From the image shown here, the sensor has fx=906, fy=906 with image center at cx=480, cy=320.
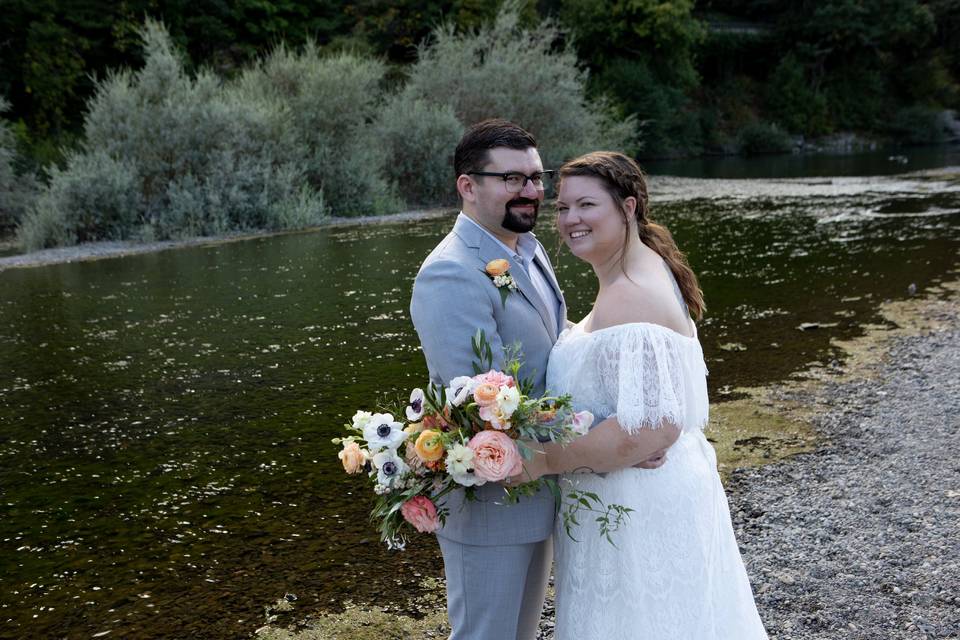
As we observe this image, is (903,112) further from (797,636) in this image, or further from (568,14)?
(797,636)

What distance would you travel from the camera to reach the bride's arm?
9.70 feet

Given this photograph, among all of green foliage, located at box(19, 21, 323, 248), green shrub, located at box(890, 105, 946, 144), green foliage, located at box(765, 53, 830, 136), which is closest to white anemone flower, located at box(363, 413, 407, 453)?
green foliage, located at box(19, 21, 323, 248)

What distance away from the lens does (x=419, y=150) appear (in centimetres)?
2948

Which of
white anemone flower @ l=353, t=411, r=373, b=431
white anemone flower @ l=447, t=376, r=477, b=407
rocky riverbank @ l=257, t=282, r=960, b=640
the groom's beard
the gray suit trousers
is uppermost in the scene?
the groom's beard

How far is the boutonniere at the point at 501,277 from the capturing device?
3055 millimetres

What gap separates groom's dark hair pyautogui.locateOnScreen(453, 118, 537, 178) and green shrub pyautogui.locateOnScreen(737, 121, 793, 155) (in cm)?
5373

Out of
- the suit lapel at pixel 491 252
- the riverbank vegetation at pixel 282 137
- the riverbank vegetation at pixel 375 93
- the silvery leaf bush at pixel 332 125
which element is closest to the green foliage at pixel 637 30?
the riverbank vegetation at pixel 375 93

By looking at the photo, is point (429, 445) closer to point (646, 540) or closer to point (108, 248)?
point (646, 540)

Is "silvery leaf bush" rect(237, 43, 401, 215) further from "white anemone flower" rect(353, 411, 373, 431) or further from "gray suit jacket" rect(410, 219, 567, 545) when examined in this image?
"white anemone flower" rect(353, 411, 373, 431)

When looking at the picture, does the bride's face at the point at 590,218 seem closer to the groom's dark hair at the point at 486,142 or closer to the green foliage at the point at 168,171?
the groom's dark hair at the point at 486,142

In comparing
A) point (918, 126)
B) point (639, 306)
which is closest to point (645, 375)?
point (639, 306)

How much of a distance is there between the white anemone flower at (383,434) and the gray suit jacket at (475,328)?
0.90 ft

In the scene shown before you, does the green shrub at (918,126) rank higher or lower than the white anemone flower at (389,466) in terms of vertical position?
lower

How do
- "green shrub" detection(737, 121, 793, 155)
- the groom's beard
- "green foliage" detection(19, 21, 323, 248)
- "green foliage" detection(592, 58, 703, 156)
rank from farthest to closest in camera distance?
"green shrub" detection(737, 121, 793, 155), "green foliage" detection(592, 58, 703, 156), "green foliage" detection(19, 21, 323, 248), the groom's beard
